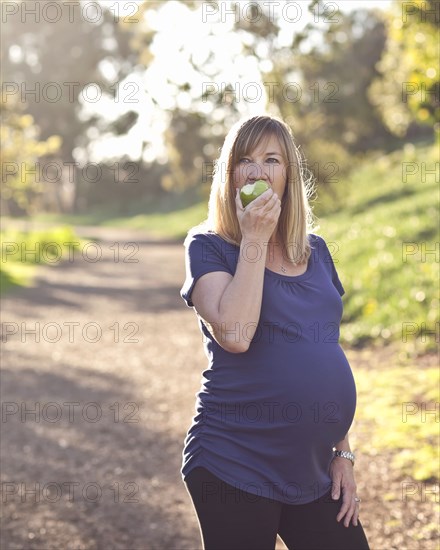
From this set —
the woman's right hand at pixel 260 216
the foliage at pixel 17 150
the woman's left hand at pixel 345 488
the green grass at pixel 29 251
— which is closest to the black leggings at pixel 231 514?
the woman's left hand at pixel 345 488

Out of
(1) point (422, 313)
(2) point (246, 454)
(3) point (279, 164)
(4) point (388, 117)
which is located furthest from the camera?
(4) point (388, 117)

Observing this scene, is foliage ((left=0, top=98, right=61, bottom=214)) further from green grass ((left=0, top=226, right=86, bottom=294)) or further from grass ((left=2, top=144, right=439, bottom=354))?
grass ((left=2, top=144, right=439, bottom=354))

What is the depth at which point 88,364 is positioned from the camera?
985cm

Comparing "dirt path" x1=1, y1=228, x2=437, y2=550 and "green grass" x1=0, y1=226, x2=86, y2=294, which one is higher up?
"dirt path" x1=1, y1=228, x2=437, y2=550

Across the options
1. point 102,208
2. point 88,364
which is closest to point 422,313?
point 88,364

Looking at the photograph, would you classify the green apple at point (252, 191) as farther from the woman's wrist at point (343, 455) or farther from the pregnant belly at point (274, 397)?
the woman's wrist at point (343, 455)

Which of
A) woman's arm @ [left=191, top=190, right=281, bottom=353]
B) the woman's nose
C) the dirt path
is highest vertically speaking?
the woman's nose

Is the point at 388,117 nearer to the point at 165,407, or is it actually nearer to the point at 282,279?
the point at 165,407

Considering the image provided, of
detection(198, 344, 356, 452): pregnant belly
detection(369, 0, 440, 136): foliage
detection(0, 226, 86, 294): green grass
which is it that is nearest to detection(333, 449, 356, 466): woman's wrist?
detection(198, 344, 356, 452): pregnant belly

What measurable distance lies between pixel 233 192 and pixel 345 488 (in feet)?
3.51

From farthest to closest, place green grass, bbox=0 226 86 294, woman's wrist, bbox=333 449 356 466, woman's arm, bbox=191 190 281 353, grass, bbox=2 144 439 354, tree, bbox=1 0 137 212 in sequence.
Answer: tree, bbox=1 0 137 212 → green grass, bbox=0 226 86 294 → grass, bbox=2 144 439 354 → woman's wrist, bbox=333 449 356 466 → woman's arm, bbox=191 190 281 353

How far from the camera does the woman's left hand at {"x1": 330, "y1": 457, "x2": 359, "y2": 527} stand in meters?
2.66

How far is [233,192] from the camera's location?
8.61 feet

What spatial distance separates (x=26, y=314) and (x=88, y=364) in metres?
4.46
